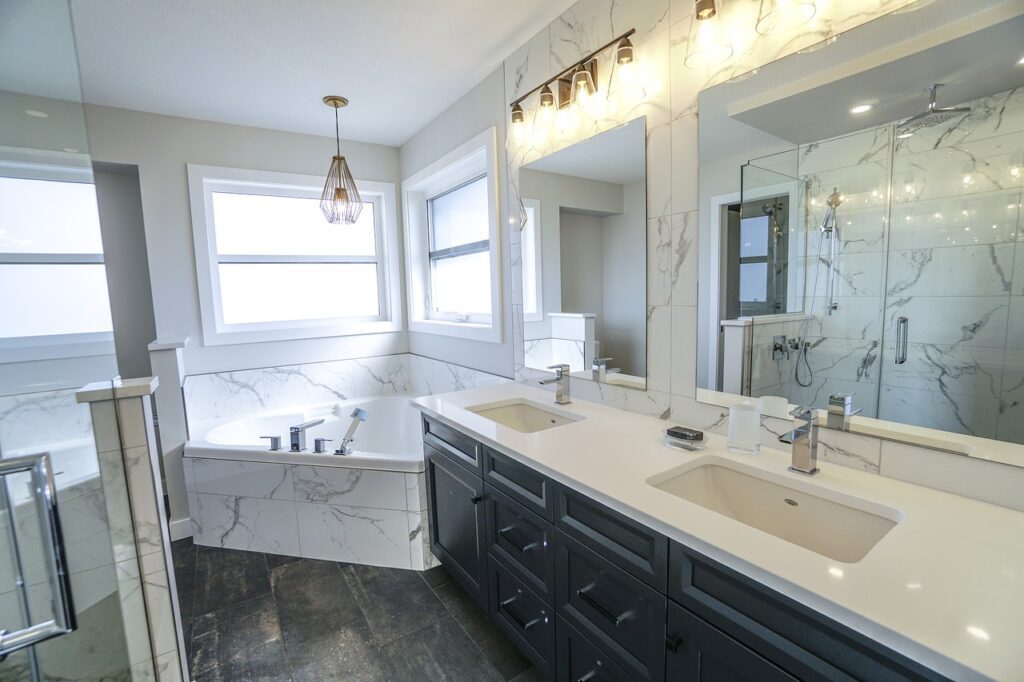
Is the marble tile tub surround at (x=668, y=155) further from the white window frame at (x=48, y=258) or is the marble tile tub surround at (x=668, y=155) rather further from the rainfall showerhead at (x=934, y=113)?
the white window frame at (x=48, y=258)

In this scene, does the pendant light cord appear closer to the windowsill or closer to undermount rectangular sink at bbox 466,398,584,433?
the windowsill

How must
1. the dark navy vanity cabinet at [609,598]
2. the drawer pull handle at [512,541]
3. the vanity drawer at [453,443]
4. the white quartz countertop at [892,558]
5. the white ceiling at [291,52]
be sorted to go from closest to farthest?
the white quartz countertop at [892,558] < the dark navy vanity cabinet at [609,598] < the drawer pull handle at [512,541] < the vanity drawer at [453,443] < the white ceiling at [291,52]

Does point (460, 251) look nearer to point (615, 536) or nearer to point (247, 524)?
point (247, 524)

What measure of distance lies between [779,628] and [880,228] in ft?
3.29

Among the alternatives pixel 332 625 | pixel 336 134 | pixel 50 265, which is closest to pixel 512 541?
pixel 332 625

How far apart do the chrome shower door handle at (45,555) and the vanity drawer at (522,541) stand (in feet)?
4.01

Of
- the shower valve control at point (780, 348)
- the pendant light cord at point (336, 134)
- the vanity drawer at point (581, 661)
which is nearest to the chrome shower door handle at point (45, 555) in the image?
the vanity drawer at point (581, 661)

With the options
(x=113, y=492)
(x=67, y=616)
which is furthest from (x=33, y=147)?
(x=67, y=616)

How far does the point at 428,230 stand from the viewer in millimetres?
3582

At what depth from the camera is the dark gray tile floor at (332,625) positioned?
1.72m

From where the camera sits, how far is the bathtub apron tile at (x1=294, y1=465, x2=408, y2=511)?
230cm

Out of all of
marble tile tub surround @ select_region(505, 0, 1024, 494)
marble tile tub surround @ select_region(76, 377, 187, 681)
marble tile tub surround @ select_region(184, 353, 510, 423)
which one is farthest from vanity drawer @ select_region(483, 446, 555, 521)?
marble tile tub surround @ select_region(76, 377, 187, 681)

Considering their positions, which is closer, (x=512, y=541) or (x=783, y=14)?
(x=783, y=14)

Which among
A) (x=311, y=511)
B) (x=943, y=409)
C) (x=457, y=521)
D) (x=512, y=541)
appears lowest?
(x=311, y=511)
